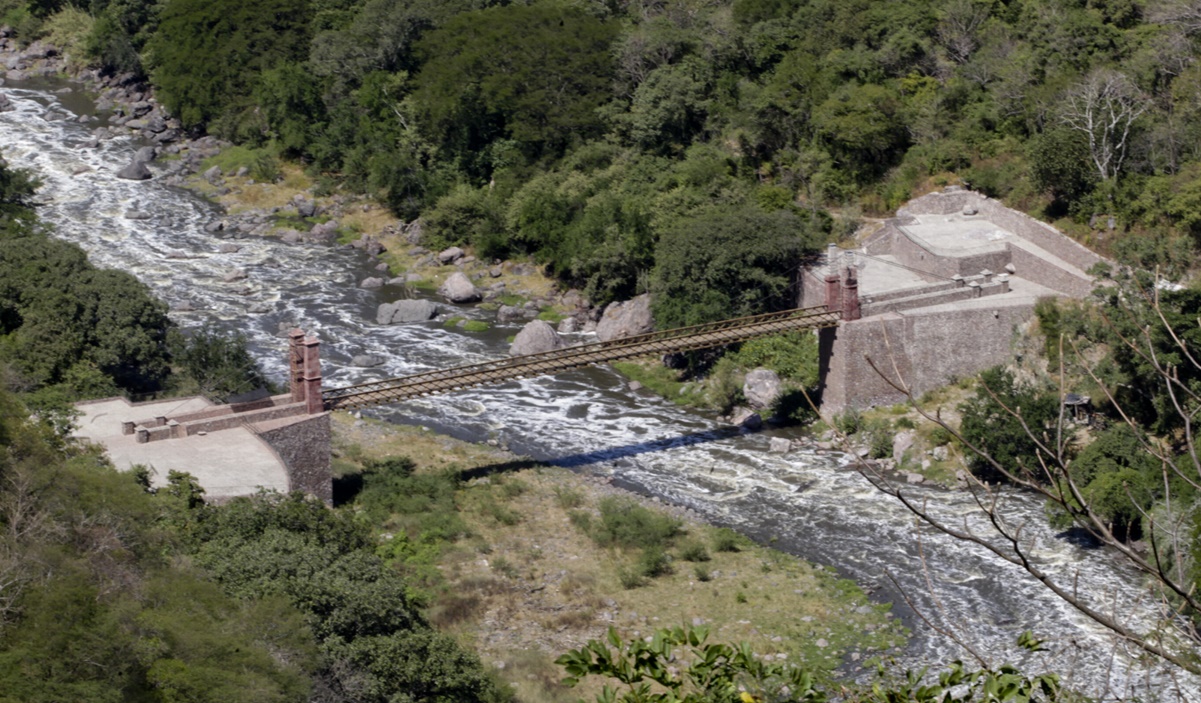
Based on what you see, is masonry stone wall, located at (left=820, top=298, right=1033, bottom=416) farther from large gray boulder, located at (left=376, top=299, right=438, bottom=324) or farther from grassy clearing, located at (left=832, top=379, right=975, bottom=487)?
large gray boulder, located at (left=376, top=299, right=438, bottom=324)

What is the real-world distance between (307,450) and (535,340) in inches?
485

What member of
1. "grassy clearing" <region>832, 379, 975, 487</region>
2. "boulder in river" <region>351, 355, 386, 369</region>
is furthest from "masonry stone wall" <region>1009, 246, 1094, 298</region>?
"boulder in river" <region>351, 355, 386, 369</region>

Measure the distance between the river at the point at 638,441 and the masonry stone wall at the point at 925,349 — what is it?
7.66ft

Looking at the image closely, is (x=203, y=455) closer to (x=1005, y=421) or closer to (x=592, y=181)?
(x=1005, y=421)

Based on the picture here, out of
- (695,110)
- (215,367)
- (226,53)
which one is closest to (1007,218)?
(695,110)

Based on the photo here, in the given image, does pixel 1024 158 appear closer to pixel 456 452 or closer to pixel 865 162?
pixel 865 162

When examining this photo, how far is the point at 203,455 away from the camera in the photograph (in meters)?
29.5

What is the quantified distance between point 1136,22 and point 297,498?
31873mm

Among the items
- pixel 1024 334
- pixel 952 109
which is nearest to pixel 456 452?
pixel 1024 334

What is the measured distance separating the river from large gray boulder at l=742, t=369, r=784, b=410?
1122 mm

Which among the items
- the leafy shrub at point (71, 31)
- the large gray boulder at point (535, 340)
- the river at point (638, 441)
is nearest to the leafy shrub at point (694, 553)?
the river at point (638, 441)

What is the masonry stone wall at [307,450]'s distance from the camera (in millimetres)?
30172

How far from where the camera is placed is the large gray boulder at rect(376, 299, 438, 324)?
146ft

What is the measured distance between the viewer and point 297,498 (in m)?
27.9
